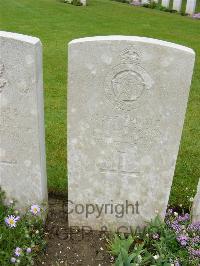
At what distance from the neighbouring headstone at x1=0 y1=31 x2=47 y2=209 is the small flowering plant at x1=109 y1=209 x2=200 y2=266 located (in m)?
0.95

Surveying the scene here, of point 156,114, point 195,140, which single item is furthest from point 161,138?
point 195,140

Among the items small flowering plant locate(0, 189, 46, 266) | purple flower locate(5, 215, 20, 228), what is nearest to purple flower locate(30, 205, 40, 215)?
small flowering plant locate(0, 189, 46, 266)

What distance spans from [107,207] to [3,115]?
1.33 m

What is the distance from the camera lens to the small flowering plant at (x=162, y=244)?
335cm

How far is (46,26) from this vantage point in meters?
10.5

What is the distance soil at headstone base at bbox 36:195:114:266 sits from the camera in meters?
3.60

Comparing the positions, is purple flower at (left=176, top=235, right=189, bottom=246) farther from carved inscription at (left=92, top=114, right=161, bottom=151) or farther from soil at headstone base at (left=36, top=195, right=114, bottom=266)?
carved inscription at (left=92, top=114, right=161, bottom=151)

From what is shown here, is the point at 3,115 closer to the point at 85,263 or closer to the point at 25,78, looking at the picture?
the point at 25,78

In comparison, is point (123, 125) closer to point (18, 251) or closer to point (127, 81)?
point (127, 81)

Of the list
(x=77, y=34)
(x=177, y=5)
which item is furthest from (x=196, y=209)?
(x=177, y=5)

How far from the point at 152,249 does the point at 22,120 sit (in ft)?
5.47

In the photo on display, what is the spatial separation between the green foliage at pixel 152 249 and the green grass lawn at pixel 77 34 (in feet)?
2.24

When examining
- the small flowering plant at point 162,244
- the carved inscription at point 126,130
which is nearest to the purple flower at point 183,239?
the small flowering plant at point 162,244

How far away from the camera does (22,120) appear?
3.32 meters
